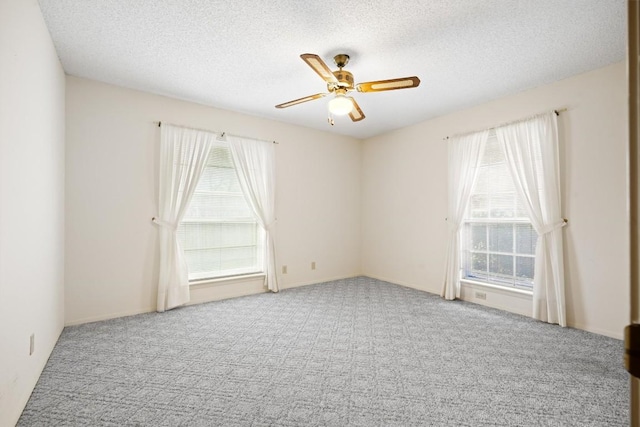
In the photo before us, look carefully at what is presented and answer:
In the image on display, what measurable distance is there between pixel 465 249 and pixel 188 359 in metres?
3.67

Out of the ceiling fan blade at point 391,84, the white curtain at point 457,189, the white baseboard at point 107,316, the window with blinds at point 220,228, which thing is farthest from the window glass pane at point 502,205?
the white baseboard at point 107,316

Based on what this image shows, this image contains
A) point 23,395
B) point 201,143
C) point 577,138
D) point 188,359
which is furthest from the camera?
point 201,143

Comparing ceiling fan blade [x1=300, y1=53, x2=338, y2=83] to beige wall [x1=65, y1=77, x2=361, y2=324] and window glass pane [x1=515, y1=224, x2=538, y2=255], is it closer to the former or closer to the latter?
beige wall [x1=65, y1=77, x2=361, y2=324]

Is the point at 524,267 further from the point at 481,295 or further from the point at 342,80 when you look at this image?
the point at 342,80

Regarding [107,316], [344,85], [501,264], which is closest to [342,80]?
[344,85]

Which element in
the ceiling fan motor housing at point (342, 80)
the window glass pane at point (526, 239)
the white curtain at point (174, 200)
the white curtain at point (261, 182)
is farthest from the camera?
the white curtain at point (261, 182)

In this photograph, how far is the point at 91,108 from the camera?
135 inches

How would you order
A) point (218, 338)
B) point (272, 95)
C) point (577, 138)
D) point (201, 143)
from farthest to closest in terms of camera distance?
point (201, 143) → point (272, 95) → point (577, 138) → point (218, 338)

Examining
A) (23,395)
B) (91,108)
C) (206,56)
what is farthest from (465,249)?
(91,108)

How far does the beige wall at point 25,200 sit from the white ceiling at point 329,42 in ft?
1.61

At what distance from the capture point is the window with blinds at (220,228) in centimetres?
416

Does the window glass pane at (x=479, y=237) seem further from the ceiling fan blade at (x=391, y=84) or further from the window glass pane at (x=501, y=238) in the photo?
the ceiling fan blade at (x=391, y=84)

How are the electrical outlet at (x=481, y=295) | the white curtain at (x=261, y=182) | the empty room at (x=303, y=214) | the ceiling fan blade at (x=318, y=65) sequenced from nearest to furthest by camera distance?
the empty room at (x=303, y=214), the ceiling fan blade at (x=318, y=65), the electrical outlet at (x=481, y=295), the white curtain at (x=261, y=182)

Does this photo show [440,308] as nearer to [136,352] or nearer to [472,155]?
[472,155]
